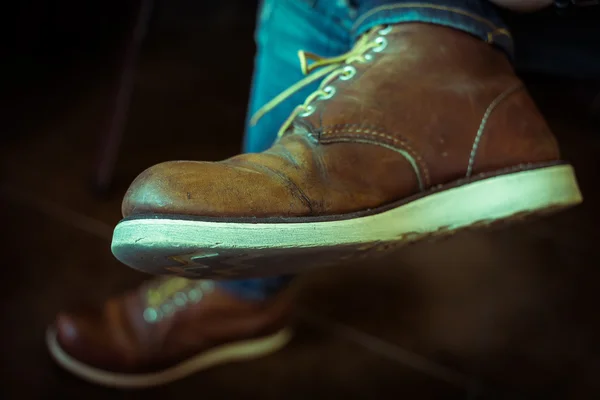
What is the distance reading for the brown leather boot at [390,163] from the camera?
19.3 inches

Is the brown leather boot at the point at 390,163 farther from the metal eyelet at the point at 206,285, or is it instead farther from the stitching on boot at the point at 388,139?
the metal eyelet at the point at 206,285

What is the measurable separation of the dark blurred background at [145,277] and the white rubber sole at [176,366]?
17 millimetres

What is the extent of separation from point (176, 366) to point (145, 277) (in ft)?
0.67

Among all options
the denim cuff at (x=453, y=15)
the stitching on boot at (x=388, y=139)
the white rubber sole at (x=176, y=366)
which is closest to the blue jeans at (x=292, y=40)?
the denim cuff at (x=453, y=15)

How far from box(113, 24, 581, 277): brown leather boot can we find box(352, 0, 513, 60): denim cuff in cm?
1

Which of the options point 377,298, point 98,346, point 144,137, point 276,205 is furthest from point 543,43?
point 144,137

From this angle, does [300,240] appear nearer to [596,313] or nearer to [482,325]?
[482,325]

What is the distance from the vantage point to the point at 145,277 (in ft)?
3.46

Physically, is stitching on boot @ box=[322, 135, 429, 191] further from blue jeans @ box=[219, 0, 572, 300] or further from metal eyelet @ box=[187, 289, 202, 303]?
metal eyelet @ box=[187, 289, 202, 303]

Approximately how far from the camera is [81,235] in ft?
3.59

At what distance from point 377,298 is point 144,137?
678 millimetres

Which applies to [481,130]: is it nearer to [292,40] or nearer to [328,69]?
[328,69]

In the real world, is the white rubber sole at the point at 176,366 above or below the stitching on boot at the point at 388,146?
below

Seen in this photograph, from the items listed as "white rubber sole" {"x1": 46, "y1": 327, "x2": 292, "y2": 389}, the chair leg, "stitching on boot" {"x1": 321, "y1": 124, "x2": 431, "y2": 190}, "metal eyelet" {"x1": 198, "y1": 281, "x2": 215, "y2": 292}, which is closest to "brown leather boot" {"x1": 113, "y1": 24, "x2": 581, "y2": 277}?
"stitching on boot" {"x1": 321, "y1": 124, "x2": 431, "y2": 190}
